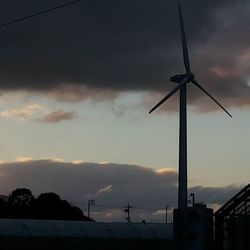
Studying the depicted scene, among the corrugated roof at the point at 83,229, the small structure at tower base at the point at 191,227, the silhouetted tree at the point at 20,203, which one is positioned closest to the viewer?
the small structure at tower base at the point at 191,227

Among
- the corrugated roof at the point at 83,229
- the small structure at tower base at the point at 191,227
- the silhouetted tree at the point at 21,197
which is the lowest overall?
the small structure at tower base at the point at 191,227

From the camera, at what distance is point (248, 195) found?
46.1 m

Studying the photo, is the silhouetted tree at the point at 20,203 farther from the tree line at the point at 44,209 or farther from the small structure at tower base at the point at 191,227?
the small structure at tower base at the point at 191,227

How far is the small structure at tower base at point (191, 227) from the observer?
4416 centimetres

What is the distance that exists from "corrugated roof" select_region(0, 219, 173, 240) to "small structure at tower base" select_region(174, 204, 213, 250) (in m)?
21.5

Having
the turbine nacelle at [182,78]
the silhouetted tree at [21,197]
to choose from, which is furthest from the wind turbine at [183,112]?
the silhouetted tree at [21,197]

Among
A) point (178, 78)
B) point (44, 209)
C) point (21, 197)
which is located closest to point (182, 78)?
point (178, 78)

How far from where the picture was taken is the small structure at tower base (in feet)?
145

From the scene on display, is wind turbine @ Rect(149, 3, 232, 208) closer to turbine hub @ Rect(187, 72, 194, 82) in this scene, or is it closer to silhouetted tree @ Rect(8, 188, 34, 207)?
turbine hub @ Rect(187, 72, 194, 82)

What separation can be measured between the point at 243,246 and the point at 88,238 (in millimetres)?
23594

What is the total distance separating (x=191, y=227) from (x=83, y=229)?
953 inches

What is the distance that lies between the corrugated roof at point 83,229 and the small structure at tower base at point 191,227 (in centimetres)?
2152

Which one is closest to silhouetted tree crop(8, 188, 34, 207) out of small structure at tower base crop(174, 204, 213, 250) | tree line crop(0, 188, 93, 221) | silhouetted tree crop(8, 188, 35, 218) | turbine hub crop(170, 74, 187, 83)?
silhouetted tree crop(8, 188, 35, 218)

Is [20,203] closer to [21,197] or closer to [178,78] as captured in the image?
[21,197]
